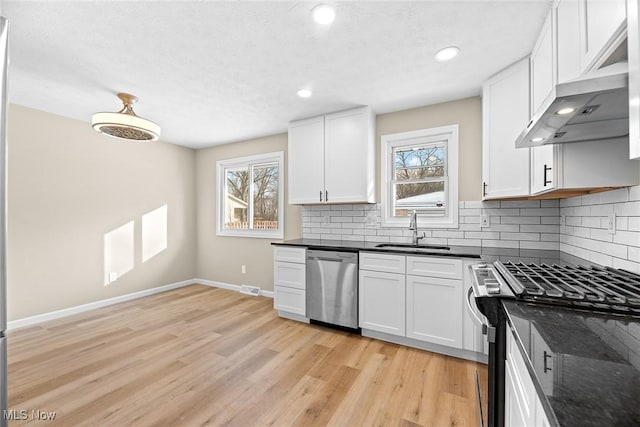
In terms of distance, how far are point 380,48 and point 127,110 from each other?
266 centimetres

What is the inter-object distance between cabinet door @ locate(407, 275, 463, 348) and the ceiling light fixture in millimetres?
2931

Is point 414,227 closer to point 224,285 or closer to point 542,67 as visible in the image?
point 542,67

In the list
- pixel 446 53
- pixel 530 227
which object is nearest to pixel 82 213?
pixel 446 53

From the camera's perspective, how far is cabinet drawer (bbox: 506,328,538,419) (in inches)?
29.6

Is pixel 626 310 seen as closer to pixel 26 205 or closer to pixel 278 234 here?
pixel 278 234

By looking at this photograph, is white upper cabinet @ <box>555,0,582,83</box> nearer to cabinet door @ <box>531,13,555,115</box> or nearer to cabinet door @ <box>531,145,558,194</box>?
cabinet door @ <box>531,13,555,115</box>

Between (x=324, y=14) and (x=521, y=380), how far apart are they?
206 centimetres

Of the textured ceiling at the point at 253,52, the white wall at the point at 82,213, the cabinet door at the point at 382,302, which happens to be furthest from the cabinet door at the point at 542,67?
the white wall at the point at 82,213

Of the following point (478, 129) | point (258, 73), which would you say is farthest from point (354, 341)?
point (258, 73)

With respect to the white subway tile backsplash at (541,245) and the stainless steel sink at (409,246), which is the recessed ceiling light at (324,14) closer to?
the stainless steel sink at (409,246)

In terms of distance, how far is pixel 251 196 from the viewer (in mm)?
4633

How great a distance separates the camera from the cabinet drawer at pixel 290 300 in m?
3.21

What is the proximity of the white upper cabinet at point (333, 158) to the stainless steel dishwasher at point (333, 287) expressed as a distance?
712 mm

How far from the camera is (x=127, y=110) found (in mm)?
2949
